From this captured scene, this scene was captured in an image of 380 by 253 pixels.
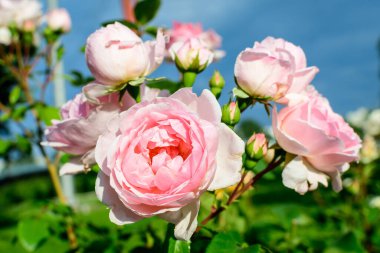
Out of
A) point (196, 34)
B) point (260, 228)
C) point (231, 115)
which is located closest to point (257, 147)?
point (231, 115)

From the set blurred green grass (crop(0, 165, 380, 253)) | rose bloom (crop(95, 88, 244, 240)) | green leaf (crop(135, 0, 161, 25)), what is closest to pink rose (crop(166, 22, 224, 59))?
green leaf (crop(135, 0, 161, 25))

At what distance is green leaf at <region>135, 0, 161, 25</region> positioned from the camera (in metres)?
1.09

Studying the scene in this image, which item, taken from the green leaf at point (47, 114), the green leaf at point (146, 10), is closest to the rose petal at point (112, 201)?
the green leaf at point (146, 10)

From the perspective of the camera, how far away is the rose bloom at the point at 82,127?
26.3 inches

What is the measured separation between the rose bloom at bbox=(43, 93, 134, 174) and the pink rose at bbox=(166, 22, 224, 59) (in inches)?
20.9

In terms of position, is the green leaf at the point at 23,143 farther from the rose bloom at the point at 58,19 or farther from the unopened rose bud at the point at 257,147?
the unopened rose bud at the point at 257,147

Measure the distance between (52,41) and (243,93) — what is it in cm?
120

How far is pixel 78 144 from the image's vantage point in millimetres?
688

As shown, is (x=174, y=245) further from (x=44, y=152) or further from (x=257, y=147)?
(x=44, y=152)

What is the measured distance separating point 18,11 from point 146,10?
2.54 feet

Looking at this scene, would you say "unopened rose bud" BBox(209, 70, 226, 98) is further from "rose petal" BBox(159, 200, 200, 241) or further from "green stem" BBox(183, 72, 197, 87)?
"rose petal" BBox(159, 200, 200, 241)

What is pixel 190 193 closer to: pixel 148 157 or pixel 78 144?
pixel 148 157

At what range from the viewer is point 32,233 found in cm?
115

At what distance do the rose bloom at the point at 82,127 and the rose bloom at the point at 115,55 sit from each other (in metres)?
0.04
